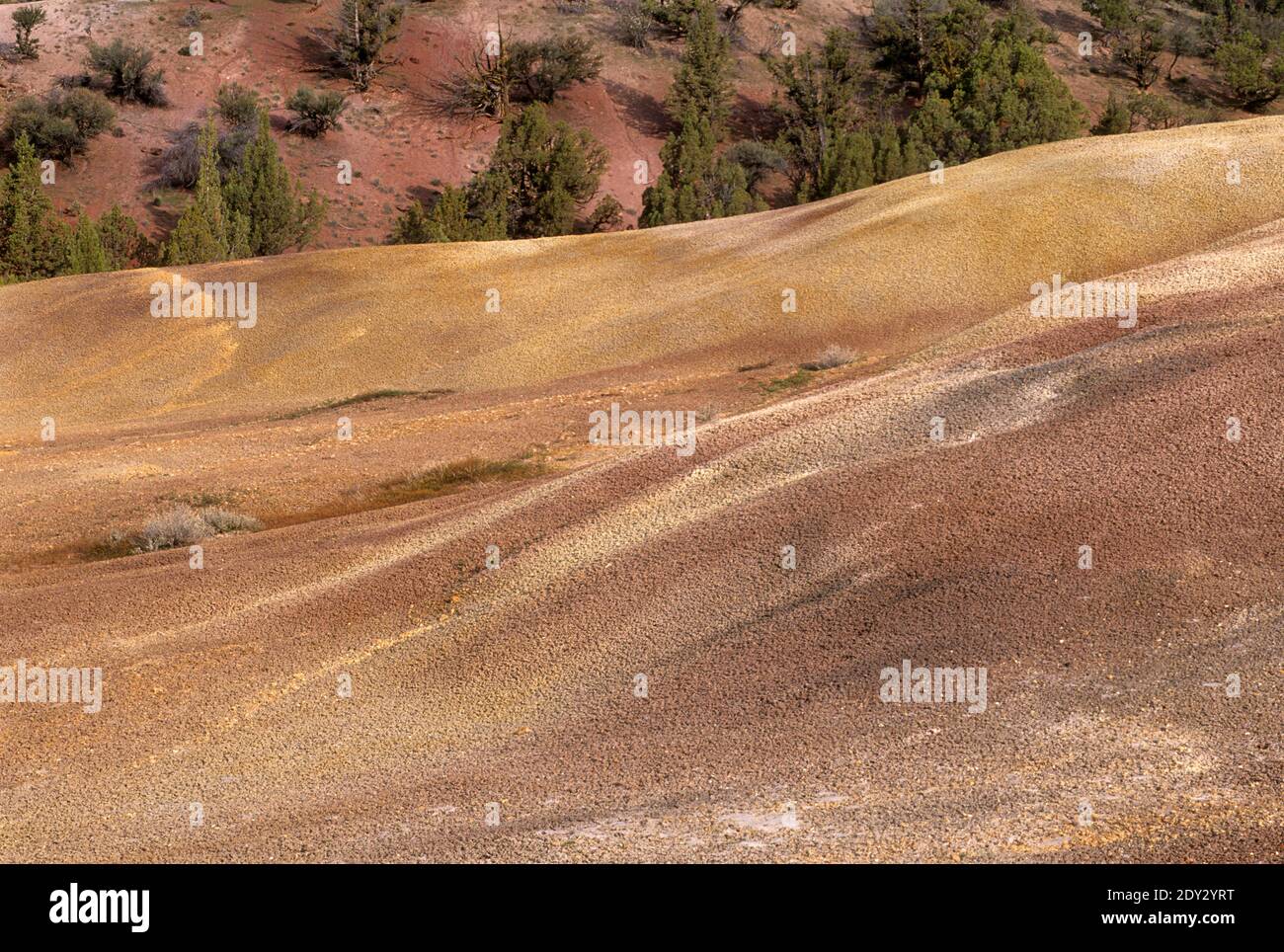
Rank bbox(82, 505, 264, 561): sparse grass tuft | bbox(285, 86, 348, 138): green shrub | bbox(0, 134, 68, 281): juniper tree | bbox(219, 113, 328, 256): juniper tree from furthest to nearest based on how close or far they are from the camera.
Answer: bbox(285, 86, 348, 138): green shrub, bbox(219, 113, 328, 256): juniper tree, bbox(0, 134, 68, 281): juniper tree, bbox(82, 505, 264, 561): sparse grass tuft

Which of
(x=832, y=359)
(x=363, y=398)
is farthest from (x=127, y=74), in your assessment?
(x=832, y=359)

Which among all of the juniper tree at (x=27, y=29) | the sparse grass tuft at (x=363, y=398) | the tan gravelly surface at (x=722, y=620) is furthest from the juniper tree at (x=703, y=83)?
the tan gravelly surface at (x=722, y=620)

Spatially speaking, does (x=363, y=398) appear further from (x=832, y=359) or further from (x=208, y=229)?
(x=208, y=229)

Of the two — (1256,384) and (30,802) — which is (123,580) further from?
(1256,384)

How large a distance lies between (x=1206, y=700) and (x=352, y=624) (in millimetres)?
9463

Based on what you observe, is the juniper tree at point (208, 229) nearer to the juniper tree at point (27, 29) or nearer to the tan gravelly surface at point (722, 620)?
the tan gravelly surface at point (722, 620)

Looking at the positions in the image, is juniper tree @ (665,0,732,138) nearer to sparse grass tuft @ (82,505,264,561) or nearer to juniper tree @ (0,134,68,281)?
juniper tree @ (0,134,68,281)

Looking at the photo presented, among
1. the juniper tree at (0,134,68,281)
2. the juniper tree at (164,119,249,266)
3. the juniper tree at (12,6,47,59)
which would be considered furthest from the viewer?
the juniper tree at (12,6,47,59)

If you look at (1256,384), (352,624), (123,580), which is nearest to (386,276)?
(123,580)

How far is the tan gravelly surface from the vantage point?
10.8 m

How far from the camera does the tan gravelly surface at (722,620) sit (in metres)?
10.8

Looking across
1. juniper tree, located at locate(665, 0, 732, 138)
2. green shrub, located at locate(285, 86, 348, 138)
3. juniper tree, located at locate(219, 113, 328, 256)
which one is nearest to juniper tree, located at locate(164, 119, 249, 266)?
juniper tree, located at locate(219, 113, 328, 256)

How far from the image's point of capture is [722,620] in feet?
48.9

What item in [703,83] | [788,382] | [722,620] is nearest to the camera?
[722,620]
